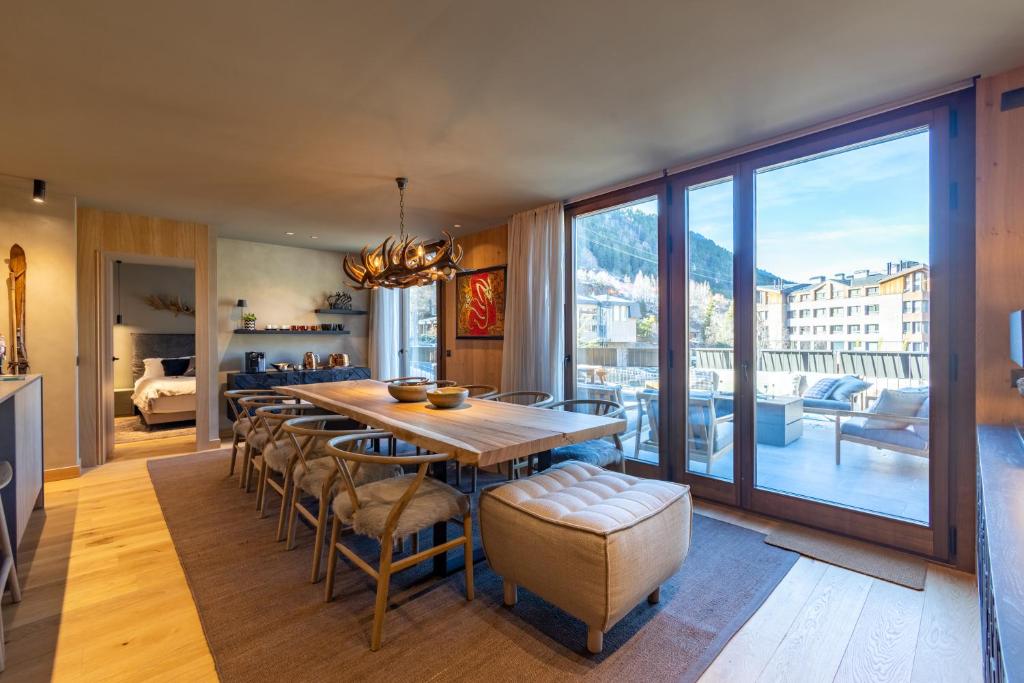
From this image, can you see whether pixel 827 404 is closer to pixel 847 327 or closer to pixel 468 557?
pixel 847 327

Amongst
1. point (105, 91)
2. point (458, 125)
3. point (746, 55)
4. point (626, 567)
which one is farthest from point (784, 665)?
point (105, 91)

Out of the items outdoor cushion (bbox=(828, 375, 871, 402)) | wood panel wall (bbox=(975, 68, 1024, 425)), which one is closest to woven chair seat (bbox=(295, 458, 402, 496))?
outdoor cushion (bbox=(828, 375, 871, 402))

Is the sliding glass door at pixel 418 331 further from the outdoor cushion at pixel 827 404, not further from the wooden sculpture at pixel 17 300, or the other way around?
the outdoor cushion at pixel 827 404

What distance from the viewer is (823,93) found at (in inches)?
94.0

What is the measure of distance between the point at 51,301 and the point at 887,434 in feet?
21.2

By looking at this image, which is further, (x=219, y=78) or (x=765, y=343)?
(x=765, y=343)

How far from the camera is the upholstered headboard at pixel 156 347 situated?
22.6 ft

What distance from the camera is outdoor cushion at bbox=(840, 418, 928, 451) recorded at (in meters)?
Result: 2.59

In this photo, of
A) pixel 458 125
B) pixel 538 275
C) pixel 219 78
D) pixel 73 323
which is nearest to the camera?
pixel 219 78

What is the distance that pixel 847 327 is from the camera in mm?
2787

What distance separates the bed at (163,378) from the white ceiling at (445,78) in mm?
3156

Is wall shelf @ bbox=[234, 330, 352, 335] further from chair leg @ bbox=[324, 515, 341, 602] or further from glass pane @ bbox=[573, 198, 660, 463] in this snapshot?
chair leg @ bbox=[324, 515, 341, 602]

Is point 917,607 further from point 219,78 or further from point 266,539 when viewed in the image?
point 219,78

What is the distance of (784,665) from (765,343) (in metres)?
1.95
